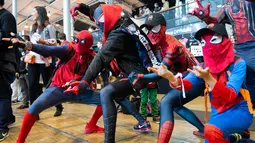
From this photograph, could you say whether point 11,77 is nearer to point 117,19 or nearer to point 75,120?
point 75,120

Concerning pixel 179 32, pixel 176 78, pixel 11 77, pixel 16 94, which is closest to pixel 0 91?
pixel 11 77

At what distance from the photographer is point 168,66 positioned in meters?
1.65

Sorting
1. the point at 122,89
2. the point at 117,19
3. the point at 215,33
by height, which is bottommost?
the point at 122,89

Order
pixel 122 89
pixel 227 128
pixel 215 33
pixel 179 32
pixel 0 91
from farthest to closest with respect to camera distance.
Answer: pixel 179 32
pixel 0 91
pixel 122 89
pixel 215 33
pixel 227 128

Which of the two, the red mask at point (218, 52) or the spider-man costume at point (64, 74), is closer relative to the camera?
the red mask at point (218, 52)

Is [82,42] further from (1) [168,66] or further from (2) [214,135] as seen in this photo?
(2) [214,135]

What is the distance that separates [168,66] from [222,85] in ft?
1.60

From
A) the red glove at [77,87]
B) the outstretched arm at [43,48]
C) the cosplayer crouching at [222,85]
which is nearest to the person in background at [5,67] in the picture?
the outstretched arm at [43,48]

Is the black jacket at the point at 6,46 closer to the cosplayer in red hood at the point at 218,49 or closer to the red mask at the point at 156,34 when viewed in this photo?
the red mask at the point at 156,34

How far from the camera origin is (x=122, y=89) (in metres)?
1.80

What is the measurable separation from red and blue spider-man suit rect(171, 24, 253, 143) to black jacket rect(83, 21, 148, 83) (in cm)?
57

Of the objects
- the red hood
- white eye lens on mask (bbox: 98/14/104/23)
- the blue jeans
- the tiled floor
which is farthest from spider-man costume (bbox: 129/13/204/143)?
the blue jeans

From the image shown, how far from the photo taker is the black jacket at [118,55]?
1737 mm

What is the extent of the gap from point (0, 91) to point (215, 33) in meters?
2.14
